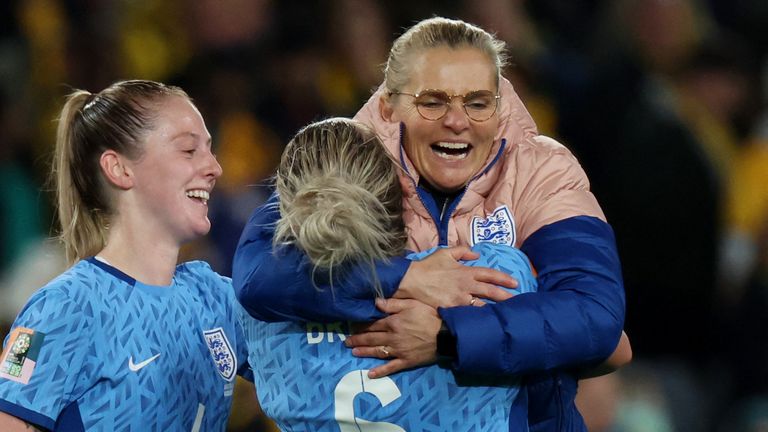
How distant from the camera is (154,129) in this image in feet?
9.77

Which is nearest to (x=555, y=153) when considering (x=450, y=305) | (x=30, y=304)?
(x=450, y=305)

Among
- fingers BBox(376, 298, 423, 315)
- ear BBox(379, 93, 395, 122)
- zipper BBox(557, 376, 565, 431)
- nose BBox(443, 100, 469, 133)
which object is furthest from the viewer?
ear BBox(379, 93, 395, 122)

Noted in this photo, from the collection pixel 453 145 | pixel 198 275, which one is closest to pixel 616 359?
pixel 453 145

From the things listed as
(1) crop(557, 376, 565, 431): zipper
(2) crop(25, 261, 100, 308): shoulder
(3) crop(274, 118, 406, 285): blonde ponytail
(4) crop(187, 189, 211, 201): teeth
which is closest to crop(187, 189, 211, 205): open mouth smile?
(4) crop(187, 189, 211, 201): teeth

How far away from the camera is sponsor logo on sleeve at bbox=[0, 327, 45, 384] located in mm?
2668

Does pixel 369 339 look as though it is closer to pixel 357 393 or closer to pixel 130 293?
pixel 357 393

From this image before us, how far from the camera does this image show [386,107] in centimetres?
288

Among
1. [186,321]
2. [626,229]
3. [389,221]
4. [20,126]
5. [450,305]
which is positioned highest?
[389,221]

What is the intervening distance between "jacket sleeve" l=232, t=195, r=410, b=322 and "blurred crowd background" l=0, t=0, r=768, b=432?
2829 mm

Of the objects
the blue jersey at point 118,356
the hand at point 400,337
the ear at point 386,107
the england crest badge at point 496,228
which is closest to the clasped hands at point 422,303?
the hand at point 400,337

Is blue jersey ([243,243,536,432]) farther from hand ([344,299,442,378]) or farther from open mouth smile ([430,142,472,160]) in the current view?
open mouth smile ([430,142,472,160])

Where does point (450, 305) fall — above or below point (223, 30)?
above

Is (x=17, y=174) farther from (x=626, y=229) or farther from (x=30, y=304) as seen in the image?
(x=30, y=304)

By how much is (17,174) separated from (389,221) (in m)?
3.85
